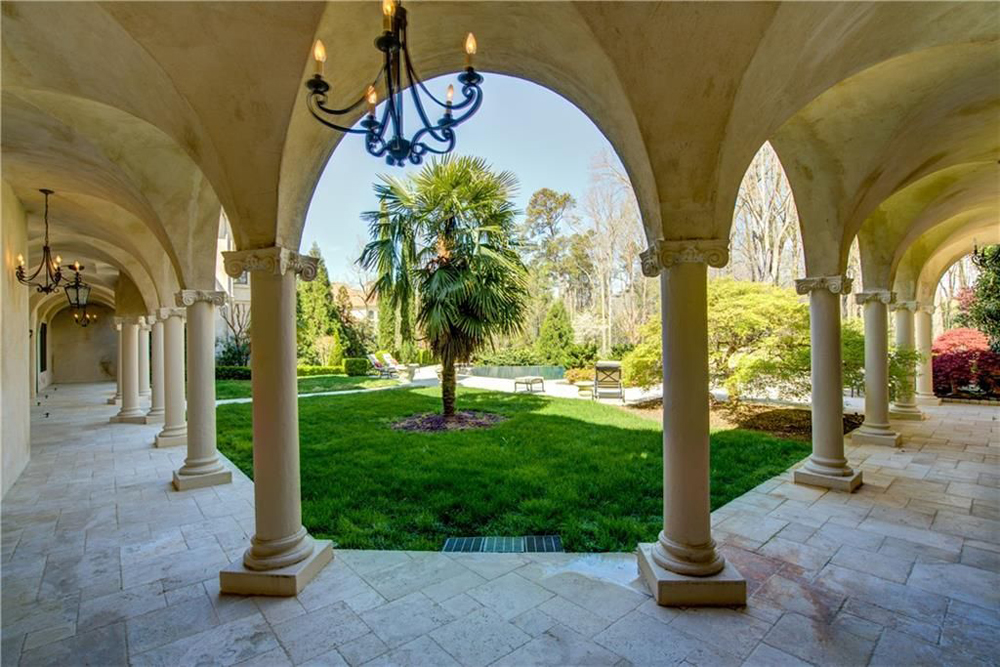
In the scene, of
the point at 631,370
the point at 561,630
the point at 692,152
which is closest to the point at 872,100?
the point at 692,152

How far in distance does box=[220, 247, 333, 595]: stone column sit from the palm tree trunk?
593cm

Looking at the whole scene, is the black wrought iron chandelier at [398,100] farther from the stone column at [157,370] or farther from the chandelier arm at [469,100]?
the stone column at [157,370]

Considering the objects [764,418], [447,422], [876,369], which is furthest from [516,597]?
[764,418]

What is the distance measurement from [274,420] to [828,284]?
606cm

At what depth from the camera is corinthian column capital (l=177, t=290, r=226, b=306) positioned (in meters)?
5.50

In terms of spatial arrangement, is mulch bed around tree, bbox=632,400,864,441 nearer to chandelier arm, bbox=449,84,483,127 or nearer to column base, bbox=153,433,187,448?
chandelier arm, bbox=449,84,483,127

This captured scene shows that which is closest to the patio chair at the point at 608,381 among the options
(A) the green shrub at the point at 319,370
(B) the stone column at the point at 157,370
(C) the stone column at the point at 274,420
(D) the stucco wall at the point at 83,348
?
(C) the stone column at the point at 274,420

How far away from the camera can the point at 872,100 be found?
4.33 meters

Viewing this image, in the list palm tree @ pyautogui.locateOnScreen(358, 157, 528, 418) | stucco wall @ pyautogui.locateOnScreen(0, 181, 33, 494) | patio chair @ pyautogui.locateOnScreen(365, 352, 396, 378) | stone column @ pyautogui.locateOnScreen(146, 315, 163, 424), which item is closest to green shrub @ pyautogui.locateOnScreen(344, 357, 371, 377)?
patio chair @ pyautogui.locateOnScreen(365, 352, 396, 378)

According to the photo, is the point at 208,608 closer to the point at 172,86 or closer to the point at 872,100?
the point at 172,86

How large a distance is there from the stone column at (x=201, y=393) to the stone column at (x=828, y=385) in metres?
7.37

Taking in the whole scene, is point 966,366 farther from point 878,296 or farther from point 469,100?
point 469,100

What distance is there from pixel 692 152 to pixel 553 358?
19194mm

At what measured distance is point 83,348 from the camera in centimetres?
2248
